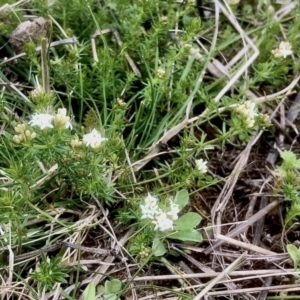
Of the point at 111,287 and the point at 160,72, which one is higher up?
the point at 160,72

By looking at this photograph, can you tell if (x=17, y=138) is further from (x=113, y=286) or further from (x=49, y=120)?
(x=113, y=286)

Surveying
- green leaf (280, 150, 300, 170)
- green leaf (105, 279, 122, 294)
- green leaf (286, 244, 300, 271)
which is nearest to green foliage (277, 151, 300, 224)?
green leaf (280, 150, 300, 170)

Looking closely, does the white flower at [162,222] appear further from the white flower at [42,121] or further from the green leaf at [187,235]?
the white flower at [42,121]

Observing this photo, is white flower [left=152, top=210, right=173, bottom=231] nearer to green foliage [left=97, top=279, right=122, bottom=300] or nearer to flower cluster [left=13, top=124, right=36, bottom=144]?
green foliage [left=97, top=279, right=122, bottom=300]

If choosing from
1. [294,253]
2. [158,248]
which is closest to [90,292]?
[158,248]

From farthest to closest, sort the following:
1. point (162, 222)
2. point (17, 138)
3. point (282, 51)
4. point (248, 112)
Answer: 1. point (282, 51)
2. point (248, 112)
3. point (162, 222)
4. point (17, 138)

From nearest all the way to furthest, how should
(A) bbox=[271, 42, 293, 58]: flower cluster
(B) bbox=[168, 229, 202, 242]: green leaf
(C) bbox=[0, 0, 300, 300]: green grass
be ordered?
(C) bbox=[0, 0, 300, 300]: green grass → (B) bbox=[168, 229, 202, 242]: green leaf → (A) bbox=[271, 42, 293, 58]: flower cluster
